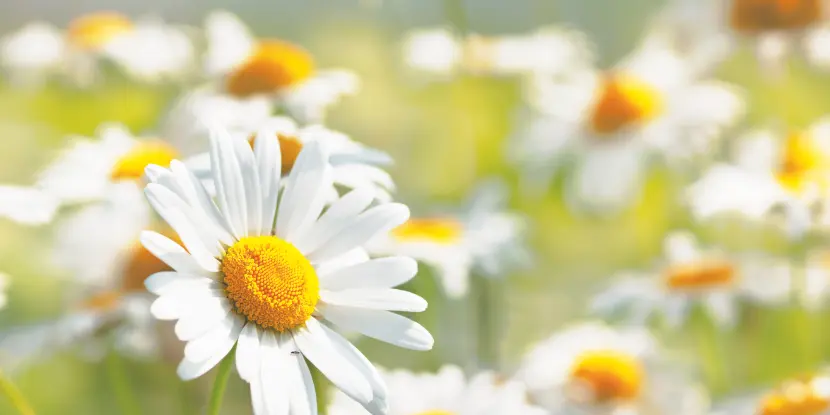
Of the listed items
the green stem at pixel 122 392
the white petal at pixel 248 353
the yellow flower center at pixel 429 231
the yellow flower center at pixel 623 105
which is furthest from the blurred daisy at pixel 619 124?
the white petal at pixel 248 353

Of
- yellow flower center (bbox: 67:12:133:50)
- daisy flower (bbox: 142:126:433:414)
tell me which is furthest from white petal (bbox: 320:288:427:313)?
yellow flower center (bbox: 67:12:133:50)

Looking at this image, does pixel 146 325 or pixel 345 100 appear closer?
pixel 146 325

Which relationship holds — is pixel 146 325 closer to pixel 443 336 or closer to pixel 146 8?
pixel 443 336

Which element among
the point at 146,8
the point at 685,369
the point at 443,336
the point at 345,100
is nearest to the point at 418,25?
the point at 345,100

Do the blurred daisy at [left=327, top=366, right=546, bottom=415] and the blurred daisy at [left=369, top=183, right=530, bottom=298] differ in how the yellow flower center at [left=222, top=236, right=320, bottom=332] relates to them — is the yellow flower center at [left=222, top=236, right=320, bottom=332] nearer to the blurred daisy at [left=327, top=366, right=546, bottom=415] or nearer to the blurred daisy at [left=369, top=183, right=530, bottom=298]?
the blurred daisy at [left=327, top=366, right=546, bottom=415]

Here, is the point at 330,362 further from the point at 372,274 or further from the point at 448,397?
the point at 448,397

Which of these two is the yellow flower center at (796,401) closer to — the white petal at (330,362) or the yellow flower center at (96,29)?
the white petal at (330,362)
